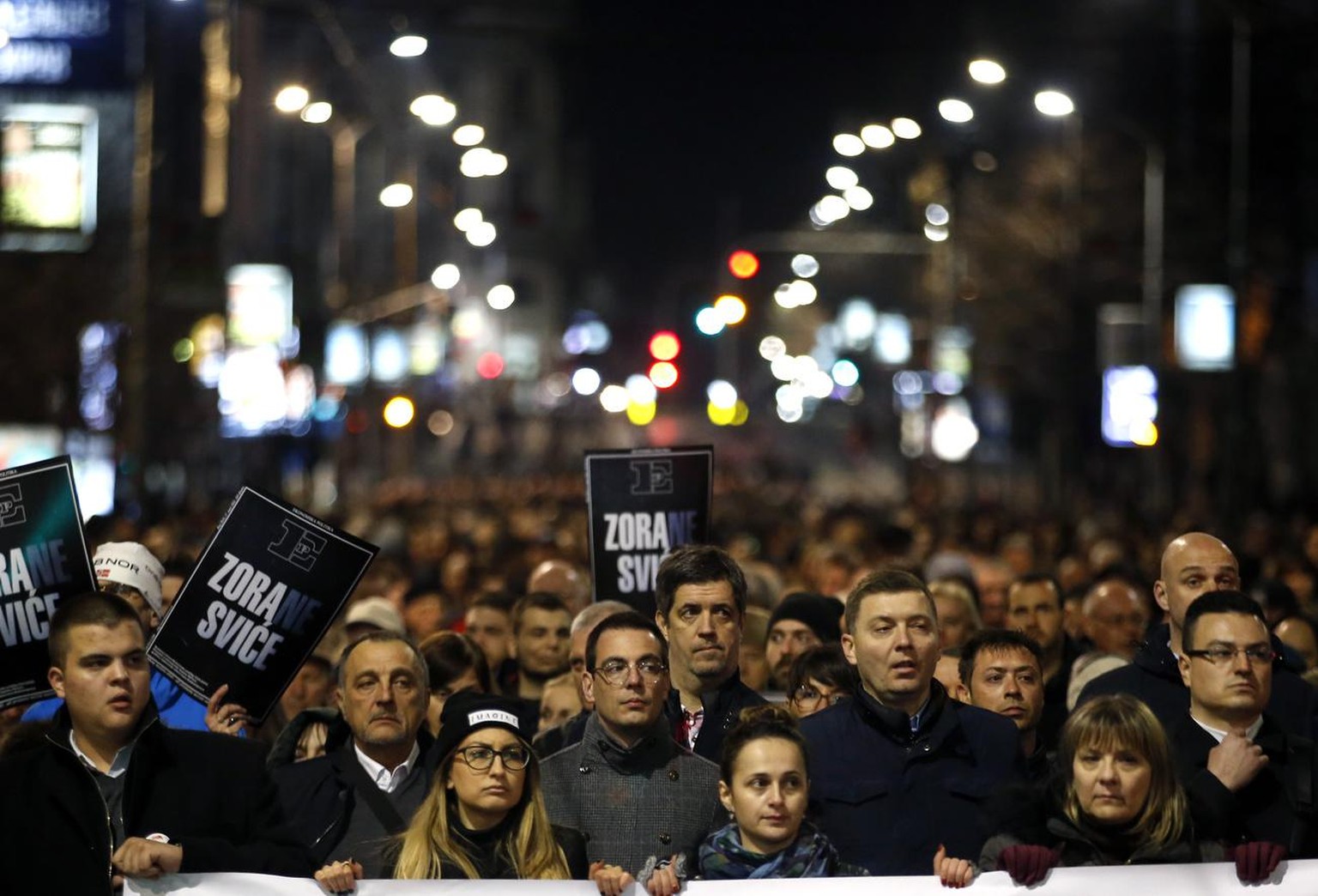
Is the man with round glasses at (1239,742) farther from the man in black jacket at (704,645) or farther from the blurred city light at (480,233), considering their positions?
the blurred city light at (480,233)

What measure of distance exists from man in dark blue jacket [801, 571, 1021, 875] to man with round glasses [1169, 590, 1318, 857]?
607 mm

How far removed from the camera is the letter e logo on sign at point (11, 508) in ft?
29.9

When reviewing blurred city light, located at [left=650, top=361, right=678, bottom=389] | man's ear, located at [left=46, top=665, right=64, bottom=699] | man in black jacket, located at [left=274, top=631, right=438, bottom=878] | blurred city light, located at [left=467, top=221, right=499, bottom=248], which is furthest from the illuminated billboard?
man's ear, located at [left=46, top=665, right=64, bottom=699]

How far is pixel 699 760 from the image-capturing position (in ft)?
26.2

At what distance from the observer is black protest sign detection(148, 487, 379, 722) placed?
917 cm

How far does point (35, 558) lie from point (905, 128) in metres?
17.2

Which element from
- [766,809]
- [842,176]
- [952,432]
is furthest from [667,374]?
[952,432]

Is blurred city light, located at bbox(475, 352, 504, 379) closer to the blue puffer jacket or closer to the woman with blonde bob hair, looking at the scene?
the blue puffer jacket

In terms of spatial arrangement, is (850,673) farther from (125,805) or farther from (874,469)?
(874,469)

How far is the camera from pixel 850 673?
29.0ft

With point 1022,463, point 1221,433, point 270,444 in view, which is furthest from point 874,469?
point 1221,433

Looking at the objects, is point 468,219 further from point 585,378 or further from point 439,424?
point 439,424

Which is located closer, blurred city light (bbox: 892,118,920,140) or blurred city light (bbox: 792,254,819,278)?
blurred city light (bbox: 892,118,920,140)

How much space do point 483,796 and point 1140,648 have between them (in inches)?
105
